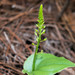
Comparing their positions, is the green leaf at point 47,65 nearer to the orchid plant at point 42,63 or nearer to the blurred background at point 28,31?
the orchid plant at point 42,63

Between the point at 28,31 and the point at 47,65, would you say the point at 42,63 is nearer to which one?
the point at 47,65

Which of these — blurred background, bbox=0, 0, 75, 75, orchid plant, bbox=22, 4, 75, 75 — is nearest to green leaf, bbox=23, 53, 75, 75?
orchid plant, bbox=22, 4, 75, 75

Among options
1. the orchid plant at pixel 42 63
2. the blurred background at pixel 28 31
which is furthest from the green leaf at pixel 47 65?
the blurred background at pixel 28 31

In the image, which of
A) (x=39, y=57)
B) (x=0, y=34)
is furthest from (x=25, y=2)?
(x=39, y=57)

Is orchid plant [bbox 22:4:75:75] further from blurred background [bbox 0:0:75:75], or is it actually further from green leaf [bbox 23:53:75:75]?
→ blurred background [bbox 0:0:75:75]

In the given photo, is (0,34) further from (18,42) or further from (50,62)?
(50,62)
